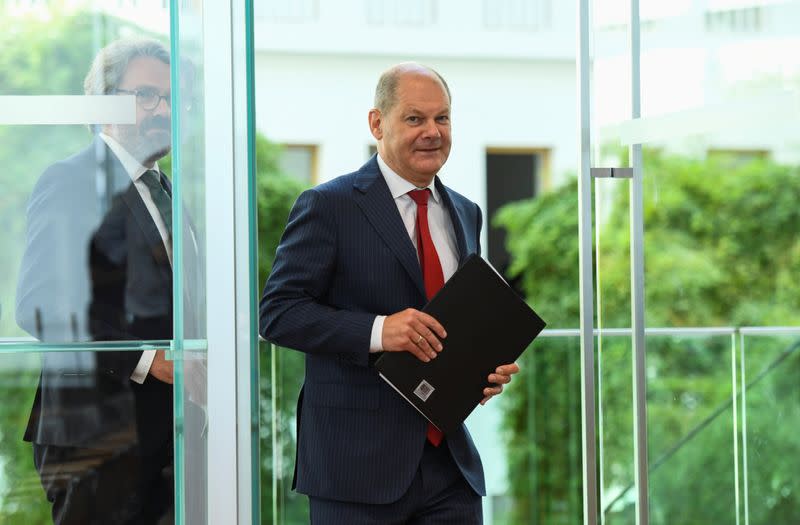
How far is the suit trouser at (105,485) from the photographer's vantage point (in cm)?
178

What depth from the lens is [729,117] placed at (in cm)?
201

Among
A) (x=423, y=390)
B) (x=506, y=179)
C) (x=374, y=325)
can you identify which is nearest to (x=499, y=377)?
(x=423, y=390)

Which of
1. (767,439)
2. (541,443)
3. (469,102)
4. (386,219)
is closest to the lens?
(386,219)

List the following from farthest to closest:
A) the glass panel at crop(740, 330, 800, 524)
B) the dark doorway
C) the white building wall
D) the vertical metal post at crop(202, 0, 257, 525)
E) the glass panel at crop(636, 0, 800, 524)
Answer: the dark doorway → the white building wall → the glass panel at crop(740, 330, 800, 524) → the glass panel at crop(636, 0, 800, 524) → the vertical metal post at crop(202, 0, 257, 525)

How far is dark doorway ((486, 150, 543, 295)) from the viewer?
37.9 ft

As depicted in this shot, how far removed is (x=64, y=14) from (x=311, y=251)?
0.60 metres

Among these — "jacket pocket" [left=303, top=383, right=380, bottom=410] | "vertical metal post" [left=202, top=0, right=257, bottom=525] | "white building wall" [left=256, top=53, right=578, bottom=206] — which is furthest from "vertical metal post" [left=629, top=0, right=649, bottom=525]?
"white building wall" [left=256, top=53, right=578, bottom=206]

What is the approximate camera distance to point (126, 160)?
70.0 inches

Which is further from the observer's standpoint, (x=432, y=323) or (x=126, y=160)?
(x=432, y=323)

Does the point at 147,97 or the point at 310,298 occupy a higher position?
the point at 147,97

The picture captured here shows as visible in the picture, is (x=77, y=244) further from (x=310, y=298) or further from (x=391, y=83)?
(x=391, y=83)

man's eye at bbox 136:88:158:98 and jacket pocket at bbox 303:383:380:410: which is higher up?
man's eye at bbox 136:88:158:98

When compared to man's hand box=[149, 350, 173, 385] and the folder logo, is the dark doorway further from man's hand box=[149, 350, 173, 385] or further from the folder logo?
man's hand box=[149, 350, 173, 385]

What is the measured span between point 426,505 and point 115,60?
0.98 m
